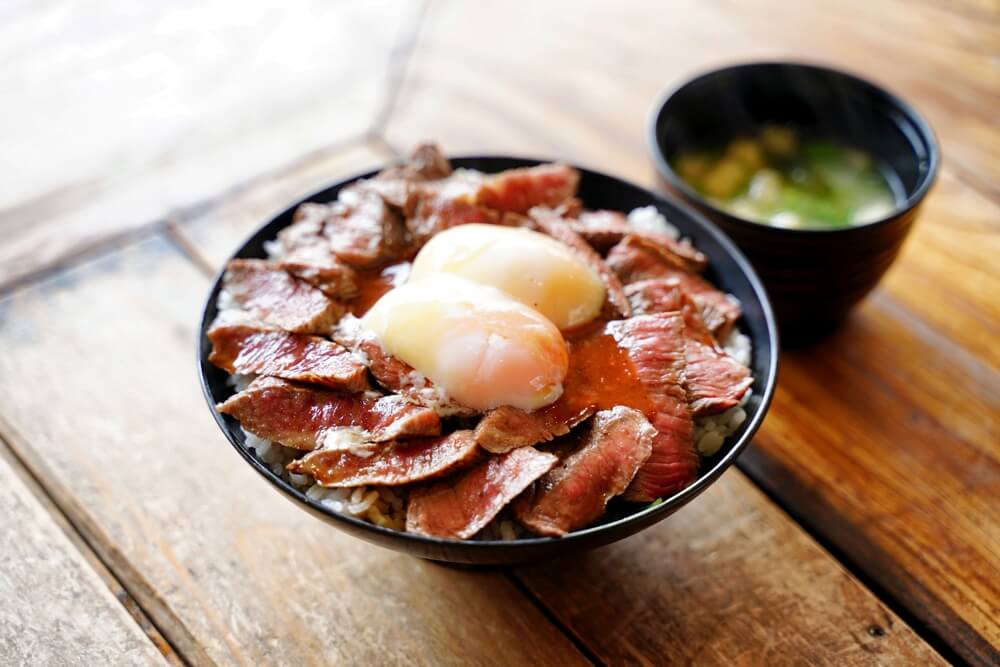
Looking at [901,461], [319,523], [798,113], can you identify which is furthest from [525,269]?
[798,113]

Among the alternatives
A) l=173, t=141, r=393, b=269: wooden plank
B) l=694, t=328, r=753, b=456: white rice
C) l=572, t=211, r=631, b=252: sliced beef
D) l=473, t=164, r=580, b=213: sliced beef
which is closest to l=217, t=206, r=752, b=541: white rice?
l=694, t=328, r=753, b=456: white rice

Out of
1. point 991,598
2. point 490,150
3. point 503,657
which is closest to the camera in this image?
point 503,657

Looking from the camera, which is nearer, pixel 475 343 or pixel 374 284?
pixel 475 343

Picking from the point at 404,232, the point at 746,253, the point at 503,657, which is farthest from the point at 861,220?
the point at 503,657

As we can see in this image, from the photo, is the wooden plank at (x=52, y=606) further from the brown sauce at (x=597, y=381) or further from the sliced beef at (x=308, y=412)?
the brown sauce at (x=597, y=381)

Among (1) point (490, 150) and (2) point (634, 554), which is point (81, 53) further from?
(2) point (634, 554)

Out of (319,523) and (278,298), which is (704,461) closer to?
(319,523)

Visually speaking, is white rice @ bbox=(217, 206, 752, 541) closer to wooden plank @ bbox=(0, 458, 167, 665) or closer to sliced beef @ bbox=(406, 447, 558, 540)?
sliced beef @ bbox=(406, 447, 558, 540)
